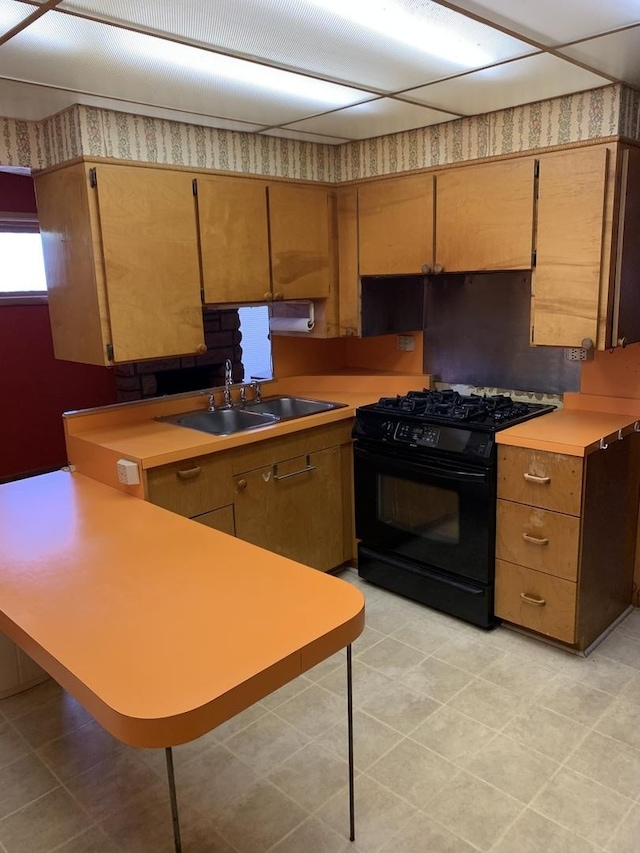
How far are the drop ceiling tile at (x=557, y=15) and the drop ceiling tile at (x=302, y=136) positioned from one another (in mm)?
1429

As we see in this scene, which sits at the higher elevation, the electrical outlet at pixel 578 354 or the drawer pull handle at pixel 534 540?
the electrical outlet at pixel 578 354

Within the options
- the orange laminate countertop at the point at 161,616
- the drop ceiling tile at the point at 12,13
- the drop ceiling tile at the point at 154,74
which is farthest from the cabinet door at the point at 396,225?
the drop ceiling tile at the point at 12,13

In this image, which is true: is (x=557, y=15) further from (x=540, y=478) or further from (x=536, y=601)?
(x=536, y=601)

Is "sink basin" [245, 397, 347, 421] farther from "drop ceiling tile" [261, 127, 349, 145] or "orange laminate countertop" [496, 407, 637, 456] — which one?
"drop ceiling tile" [261, 127, 349, 145]

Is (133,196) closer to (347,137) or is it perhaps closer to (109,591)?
(347,137)

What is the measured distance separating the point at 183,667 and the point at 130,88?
2.04 metres

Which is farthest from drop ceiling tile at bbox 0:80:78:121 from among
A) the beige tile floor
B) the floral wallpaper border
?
the beige tile floor

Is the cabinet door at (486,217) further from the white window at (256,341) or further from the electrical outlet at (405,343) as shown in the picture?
the white window at (256,341)

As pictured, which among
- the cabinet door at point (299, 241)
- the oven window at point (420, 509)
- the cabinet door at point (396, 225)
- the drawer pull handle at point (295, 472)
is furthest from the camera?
the cabinet door at point (299, 241)

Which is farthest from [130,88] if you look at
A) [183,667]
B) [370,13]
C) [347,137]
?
[183,667]

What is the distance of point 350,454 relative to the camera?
3.38 m

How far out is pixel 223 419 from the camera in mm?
3395

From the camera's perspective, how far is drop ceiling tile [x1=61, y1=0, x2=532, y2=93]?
5.49ft

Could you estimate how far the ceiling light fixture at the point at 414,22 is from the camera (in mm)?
1684
